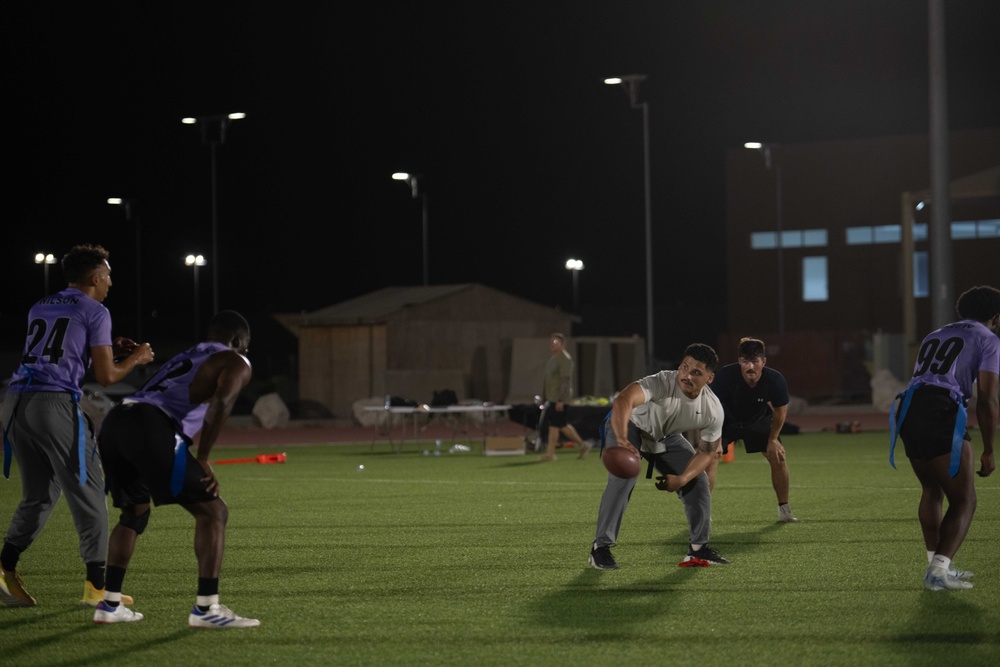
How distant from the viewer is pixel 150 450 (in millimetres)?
7867

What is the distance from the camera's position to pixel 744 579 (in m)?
9.79

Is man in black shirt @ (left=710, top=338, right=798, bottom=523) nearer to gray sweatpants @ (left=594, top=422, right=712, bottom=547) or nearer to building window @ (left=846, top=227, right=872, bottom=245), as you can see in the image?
gray sweatpants @ (left=594, top=422, right=712, bottom=547)

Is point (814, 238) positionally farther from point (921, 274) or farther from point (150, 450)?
point (150, 450)

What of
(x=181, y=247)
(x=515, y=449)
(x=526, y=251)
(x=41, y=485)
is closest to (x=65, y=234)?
(x=181, y=247)

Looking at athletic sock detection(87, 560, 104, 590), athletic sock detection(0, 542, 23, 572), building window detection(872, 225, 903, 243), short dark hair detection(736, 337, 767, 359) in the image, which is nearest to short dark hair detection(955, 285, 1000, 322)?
short dark hair detection(736, 337, 767, 359)

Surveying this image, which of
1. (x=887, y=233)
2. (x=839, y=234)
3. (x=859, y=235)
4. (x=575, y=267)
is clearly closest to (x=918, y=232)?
(x=887, y=233)

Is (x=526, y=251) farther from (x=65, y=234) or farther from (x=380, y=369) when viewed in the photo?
(x=380, y=369)

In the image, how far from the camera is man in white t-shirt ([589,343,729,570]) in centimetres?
988

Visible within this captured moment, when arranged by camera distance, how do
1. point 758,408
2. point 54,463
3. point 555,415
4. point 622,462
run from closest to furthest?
point 54,463 → point 622,462 → point 758,408 → point 555,415

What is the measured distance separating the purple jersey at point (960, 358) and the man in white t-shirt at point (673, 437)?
55.5 inches

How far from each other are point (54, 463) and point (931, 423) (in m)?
5.23

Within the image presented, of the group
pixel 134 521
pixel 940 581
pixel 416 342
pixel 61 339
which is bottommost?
pixel 940 581

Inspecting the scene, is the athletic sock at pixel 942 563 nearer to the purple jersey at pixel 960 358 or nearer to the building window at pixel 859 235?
the purple jersey at pixel 960 358

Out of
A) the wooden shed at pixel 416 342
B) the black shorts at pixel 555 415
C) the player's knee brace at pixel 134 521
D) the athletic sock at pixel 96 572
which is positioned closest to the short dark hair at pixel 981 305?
the player's knee brace at pixel 134 521
